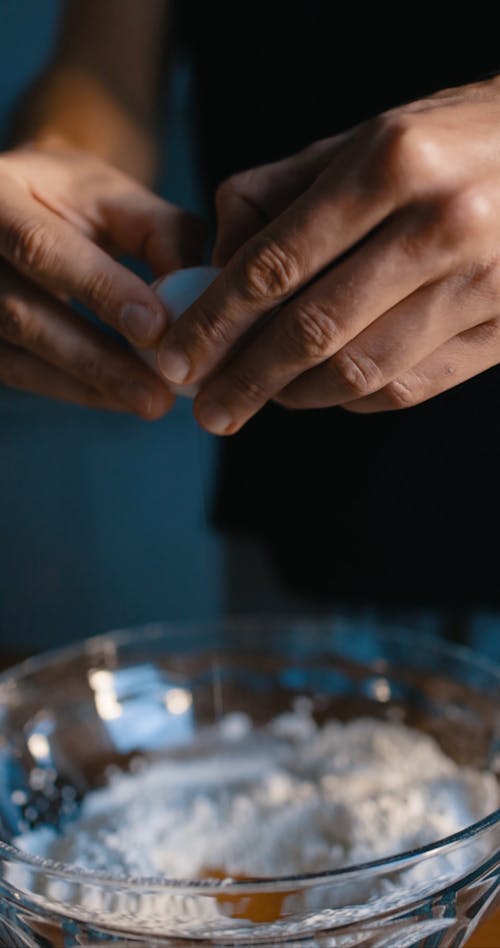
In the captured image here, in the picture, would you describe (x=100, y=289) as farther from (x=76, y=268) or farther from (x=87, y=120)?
(x=87, y=120)

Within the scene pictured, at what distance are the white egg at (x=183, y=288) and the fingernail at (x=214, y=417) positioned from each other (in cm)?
3

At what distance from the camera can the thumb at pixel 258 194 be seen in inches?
21.8

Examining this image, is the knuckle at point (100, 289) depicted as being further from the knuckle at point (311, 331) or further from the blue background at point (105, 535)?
the blue background at point (105, 535)

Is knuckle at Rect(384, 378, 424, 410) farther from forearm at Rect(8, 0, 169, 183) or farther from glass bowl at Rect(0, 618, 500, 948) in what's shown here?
forearm at Rect(8, 0, 169, 183)

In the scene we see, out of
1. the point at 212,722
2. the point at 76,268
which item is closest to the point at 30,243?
the point at 76,268

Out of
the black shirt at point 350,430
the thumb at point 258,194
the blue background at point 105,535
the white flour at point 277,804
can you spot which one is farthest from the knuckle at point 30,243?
the blue background at point 105,535

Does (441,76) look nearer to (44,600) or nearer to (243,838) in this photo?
(243,838)

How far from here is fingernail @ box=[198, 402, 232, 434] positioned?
20.8 inches

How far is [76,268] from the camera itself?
0.55 metres

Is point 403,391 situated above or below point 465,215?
below

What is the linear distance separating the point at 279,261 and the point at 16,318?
0.23 metres

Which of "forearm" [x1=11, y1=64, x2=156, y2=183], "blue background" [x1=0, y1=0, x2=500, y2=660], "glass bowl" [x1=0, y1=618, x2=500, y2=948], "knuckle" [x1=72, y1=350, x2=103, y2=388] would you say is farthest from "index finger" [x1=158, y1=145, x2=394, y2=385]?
"blue background" [x1=0, y1=0, x2=500, y2=660]

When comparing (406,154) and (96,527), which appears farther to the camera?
(96,527)

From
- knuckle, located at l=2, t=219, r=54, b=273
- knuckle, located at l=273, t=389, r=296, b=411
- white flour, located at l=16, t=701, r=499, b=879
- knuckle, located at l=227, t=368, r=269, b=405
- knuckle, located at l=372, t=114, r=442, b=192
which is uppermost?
knuckle, located at l=372, t=114, r=442, b=192
